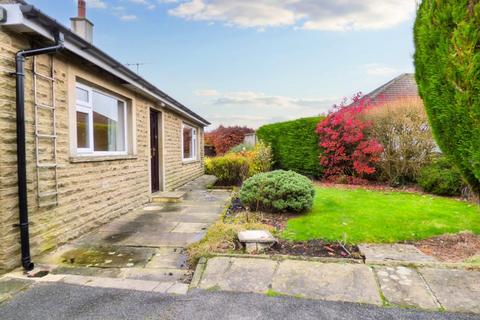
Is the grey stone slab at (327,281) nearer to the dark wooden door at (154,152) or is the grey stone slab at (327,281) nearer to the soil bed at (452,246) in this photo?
the soil bed at (452,246)

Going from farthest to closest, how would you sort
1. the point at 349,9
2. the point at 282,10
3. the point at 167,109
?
1. the point at 167,109
2. the point at 282,10
3. the point at 349,9

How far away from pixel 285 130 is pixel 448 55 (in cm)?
979

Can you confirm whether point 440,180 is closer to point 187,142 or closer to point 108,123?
point 108,123

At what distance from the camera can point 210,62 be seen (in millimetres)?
12438

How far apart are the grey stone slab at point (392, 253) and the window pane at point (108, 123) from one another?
499cm

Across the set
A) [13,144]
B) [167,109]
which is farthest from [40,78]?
[167,109]

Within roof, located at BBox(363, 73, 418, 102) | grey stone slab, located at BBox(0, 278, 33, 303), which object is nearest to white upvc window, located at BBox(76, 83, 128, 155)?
grey stone slab, located at BBox(0, 278, 33, 303)

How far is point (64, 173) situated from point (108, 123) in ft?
6.75

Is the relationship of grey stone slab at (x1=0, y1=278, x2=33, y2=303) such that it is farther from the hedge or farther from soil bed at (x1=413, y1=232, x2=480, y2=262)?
the hedge

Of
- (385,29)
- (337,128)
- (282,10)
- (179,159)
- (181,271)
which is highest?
(282,10)

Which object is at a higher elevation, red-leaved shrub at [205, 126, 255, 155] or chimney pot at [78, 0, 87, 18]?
chimney pot at [78, 0, 87, 18]

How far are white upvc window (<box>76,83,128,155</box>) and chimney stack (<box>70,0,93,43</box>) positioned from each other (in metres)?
1.75

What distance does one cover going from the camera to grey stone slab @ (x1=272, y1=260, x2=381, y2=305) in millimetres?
2889

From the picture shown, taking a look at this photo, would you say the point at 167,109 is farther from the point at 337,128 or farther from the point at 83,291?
the point at 83,291
